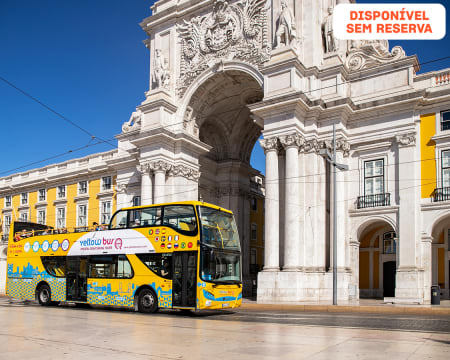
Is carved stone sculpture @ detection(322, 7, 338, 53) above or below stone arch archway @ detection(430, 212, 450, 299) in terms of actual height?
above

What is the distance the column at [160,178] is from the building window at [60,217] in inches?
667

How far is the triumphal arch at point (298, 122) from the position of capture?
90.5 feet

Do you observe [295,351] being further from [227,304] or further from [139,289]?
[139,289]

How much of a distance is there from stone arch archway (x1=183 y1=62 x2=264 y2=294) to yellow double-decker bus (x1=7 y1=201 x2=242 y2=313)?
16564 millimetres

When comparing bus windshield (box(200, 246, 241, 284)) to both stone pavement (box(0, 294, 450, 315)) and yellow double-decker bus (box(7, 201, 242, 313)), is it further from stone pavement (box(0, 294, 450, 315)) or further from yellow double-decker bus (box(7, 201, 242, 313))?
stone pavement (box(0, 294, 450, 315))

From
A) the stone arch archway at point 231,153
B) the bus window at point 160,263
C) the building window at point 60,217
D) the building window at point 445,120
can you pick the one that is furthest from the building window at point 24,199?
the building window at point 445,120

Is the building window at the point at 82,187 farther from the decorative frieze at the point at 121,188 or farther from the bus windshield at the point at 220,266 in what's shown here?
the bus windshield at the point at 220,266

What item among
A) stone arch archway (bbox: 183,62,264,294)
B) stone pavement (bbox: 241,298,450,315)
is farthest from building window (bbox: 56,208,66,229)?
stone pavement (bbox: 241,298,450,315)

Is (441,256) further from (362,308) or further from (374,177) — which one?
(362,308)

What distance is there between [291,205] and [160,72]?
14890 millimetres

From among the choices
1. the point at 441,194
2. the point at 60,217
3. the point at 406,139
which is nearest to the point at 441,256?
the point at 441,194

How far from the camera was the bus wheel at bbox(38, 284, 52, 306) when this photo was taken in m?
24.1

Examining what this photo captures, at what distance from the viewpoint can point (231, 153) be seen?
41.3 metres

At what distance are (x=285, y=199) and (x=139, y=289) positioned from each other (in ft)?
36.8
